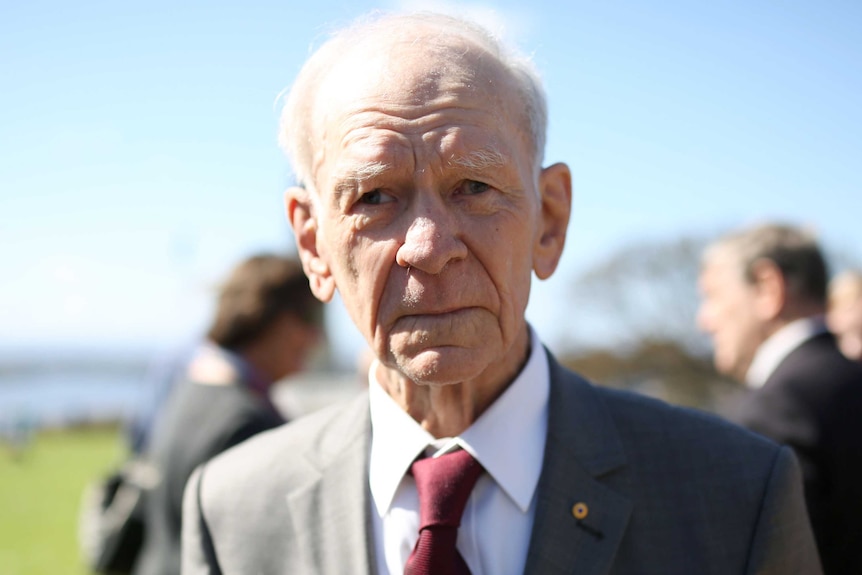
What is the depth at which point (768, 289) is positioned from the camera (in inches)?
157

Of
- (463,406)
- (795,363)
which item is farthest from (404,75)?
(795,363)

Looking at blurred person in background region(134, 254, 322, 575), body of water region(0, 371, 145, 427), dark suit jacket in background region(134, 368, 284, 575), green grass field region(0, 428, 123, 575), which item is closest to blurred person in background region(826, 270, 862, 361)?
blurred person in background region(134, 254, 322, 575)

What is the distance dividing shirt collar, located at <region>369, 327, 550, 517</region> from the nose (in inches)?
17.4

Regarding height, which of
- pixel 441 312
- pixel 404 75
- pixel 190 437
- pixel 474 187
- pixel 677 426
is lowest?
pixel 190 437

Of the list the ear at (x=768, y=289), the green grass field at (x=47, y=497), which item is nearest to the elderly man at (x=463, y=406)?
the ear at (x=768, y=289)

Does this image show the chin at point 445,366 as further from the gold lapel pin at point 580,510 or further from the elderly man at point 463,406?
the gold lapel pin at point 580,510

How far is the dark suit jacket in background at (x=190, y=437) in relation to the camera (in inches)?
137

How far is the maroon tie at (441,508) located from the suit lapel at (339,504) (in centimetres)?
15

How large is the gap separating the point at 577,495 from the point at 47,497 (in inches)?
601

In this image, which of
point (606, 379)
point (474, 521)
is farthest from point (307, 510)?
point (606, 379)

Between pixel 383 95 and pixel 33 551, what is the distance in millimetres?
10967

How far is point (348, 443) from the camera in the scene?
86.1 inches

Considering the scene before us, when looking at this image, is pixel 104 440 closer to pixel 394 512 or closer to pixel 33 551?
pixel 33 551

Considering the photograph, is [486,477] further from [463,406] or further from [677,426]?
[677,426]
